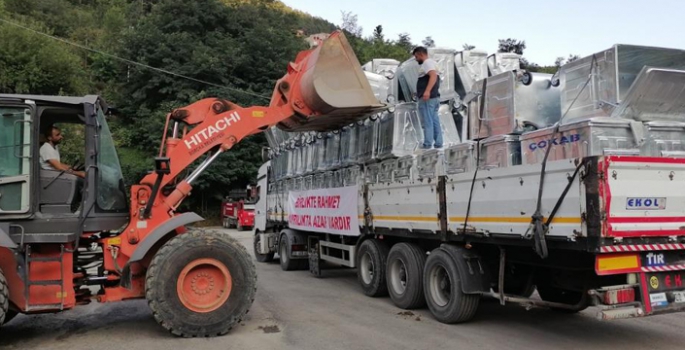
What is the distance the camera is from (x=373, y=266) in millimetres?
8742

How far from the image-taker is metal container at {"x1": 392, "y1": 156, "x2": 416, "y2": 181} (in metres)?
7.68

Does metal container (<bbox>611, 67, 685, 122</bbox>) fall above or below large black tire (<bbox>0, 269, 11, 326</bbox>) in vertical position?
above

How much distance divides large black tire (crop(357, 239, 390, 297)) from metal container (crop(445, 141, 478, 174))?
231cm

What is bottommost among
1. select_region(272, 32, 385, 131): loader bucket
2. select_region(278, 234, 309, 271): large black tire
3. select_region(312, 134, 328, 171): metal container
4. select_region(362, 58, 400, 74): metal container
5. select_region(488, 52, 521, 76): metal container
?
select_region(278, 234, 309, 271): large black tire

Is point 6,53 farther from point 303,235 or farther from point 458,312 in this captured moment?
point 458,312

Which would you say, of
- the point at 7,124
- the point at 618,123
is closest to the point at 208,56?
the point at 7,124

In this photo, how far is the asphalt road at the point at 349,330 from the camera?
596cm

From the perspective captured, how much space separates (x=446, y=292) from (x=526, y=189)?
7.00 ft

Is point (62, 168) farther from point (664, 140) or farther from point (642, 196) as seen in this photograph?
point (664, 140)

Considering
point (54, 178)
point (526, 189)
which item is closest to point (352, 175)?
point (526, 189)

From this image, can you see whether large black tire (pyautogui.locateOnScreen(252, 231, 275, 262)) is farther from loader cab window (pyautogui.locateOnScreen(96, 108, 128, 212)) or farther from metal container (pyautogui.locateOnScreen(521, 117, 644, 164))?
metal container (pyautogui.locateOnScreen(521, 117, 644, 164))

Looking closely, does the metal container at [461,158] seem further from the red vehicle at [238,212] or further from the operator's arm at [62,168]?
the red vehicle at [238,212]

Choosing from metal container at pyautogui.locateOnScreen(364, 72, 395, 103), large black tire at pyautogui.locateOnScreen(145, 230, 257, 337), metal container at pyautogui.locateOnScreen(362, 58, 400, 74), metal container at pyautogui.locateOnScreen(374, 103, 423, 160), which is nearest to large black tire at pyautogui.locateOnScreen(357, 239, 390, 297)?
metal container at pyautogui.locateOnScreen(374, 103, 423, 160)

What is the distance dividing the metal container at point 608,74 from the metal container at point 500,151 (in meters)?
0.60
